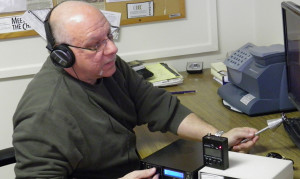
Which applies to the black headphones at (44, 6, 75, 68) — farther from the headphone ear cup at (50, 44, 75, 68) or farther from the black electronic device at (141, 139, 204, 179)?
the black electronic device at (141, 139, 204, 179)

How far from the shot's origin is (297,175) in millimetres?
1194

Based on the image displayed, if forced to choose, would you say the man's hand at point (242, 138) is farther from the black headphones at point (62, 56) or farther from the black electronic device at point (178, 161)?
the black headphones at point (62, 56)

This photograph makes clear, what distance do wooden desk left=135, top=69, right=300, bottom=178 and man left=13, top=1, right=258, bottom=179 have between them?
2.7 inches

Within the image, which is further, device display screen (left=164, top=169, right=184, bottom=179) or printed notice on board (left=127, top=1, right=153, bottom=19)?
printed notice on board (left=127, top=1, right=153, bottom=19)

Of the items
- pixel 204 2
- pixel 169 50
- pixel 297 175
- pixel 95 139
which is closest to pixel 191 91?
pixel 169 50

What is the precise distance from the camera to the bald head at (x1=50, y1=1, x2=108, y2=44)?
4.43ft

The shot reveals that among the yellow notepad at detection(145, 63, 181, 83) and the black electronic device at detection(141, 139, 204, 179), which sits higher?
the yellow notepad at detection(145, 63, 181, 83)

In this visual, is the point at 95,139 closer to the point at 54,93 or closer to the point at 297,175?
the point at 54,93

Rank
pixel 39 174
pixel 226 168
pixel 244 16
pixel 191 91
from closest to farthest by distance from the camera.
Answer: pixel 226 168 → pixel 39 174 → pixel 191 91 → pixel 244 16

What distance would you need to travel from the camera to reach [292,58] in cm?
149

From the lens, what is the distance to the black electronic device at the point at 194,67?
7.49 feet

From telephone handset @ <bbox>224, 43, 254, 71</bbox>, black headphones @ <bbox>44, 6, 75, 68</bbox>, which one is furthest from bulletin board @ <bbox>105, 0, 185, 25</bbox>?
black headphones @ <bbox>44, 6, 75, 68</bbox>

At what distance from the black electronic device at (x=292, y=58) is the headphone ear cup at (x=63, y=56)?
713mm

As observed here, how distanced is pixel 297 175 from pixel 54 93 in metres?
0.75
